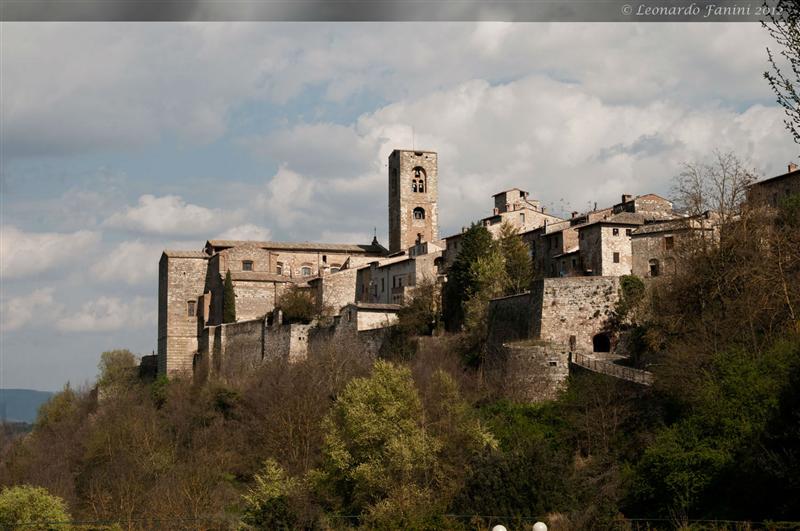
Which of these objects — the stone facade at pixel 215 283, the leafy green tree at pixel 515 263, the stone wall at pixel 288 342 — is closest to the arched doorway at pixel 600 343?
the leafy green tree at pixel 515 263

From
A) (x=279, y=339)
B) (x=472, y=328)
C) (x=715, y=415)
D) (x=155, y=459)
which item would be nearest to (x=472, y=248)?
(x=472, y=328)

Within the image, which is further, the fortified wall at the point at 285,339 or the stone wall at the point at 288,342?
the stone wall at the point at 288,342

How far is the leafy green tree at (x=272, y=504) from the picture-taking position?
3406cm

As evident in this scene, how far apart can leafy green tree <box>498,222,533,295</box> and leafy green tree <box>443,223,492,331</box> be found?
1384mm

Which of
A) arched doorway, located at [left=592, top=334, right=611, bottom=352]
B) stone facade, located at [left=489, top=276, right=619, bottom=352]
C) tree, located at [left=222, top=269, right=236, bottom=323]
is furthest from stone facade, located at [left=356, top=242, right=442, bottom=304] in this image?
arched doorway, located at [left=592, top=334, right=611, bottom=352]

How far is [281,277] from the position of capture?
219 feet

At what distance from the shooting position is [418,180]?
8162cm

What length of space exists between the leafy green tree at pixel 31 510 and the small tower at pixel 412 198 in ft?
130

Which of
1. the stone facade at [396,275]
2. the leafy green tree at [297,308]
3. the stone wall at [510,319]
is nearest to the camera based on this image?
the stone wall at [510,319]

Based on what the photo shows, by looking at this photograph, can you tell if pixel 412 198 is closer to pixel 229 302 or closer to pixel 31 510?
pixel 229 302

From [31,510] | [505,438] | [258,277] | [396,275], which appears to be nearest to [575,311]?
[505,438]

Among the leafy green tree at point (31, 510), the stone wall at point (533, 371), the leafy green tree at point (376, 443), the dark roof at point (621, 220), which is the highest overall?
the dark roof at point (621, 220)

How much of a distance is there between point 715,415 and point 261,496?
47.2ft

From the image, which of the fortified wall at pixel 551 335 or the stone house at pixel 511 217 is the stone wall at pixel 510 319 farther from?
the stone house at pixel 511 217
